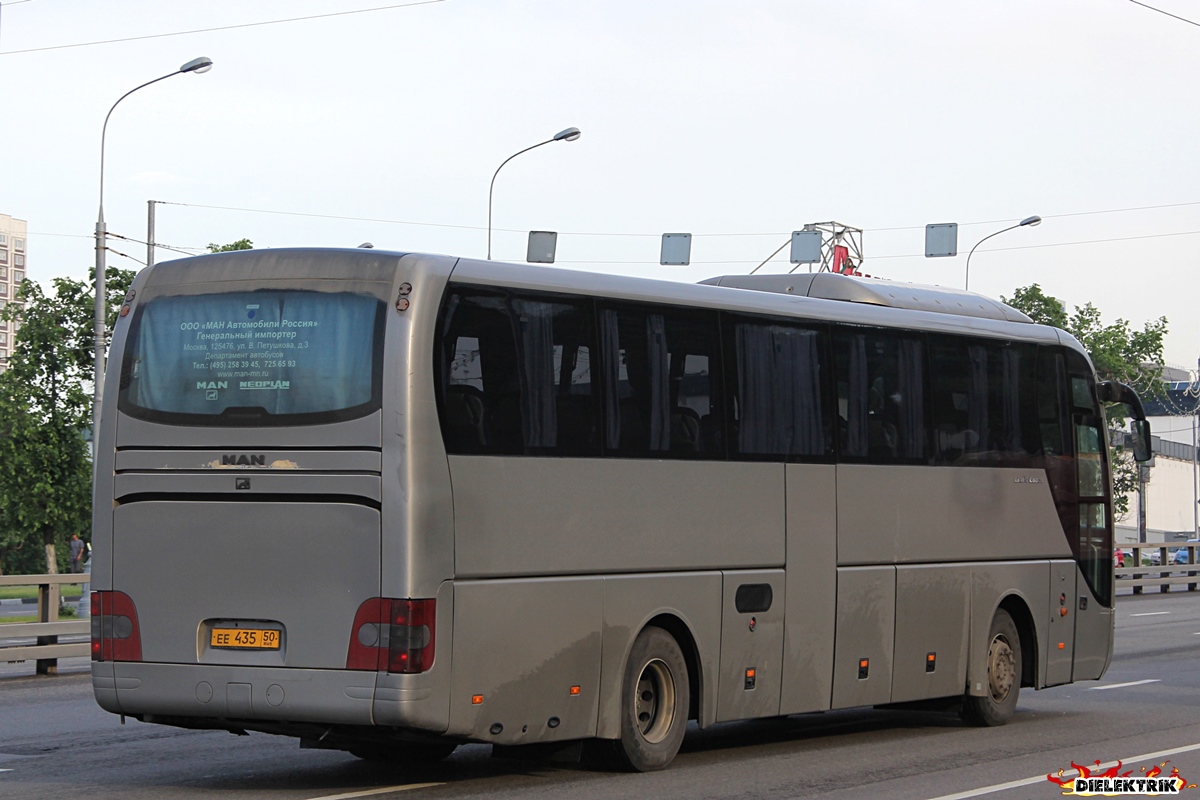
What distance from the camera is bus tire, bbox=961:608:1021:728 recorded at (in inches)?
573

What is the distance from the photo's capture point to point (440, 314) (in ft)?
32.6

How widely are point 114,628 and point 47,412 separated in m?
50.9

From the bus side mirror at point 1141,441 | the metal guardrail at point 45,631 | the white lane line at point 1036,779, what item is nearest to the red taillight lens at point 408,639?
the white lane line at point 1036,779

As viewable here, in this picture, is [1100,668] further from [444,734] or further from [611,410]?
[444,734]

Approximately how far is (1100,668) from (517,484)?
805cm

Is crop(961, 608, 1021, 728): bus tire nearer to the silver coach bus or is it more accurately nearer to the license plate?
the silver coach bus

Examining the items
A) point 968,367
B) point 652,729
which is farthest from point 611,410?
point 968,367

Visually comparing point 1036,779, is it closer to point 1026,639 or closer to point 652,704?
point 652,704

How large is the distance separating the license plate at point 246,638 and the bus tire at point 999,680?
22.8 ft

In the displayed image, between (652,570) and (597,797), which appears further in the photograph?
(652,570)

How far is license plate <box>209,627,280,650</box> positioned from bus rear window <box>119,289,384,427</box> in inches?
47.6

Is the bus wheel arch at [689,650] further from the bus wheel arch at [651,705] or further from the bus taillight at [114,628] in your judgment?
the bus taillight at [114,628]

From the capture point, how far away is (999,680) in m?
14.8

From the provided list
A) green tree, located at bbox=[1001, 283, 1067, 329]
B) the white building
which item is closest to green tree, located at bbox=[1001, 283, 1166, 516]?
green tree, located at bbox=[1001, 283, 1067, 329]
